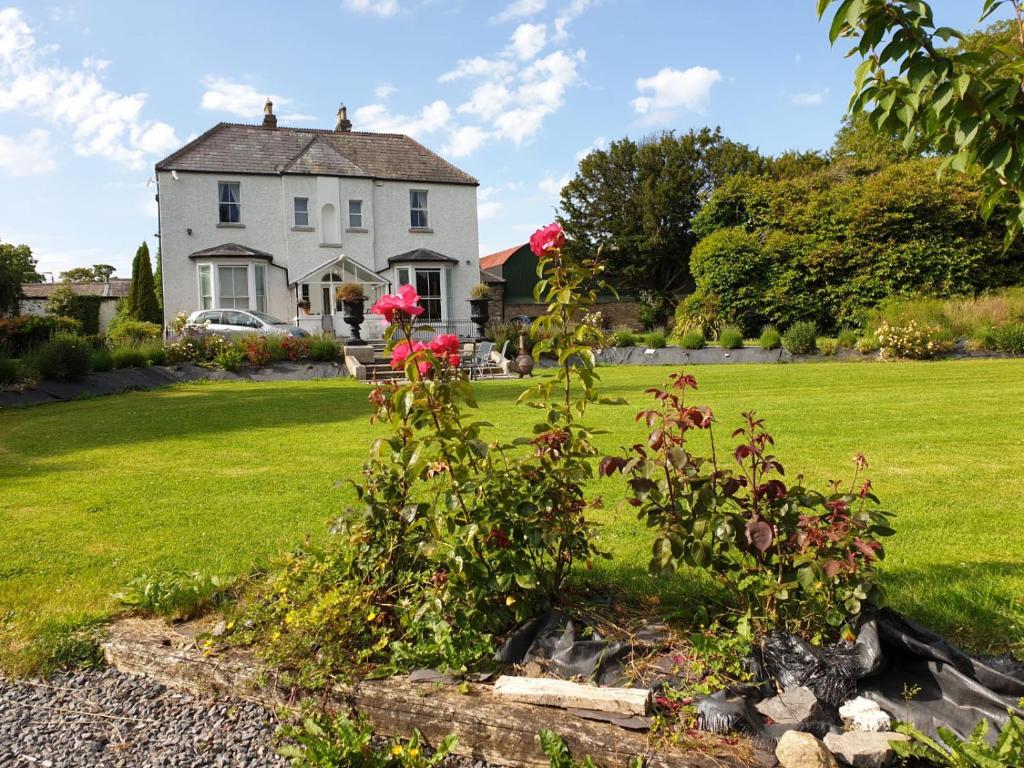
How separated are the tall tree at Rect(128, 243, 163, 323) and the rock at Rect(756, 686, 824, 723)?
35279 mm

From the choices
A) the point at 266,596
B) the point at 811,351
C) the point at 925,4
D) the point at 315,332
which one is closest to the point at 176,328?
the point at 315,332

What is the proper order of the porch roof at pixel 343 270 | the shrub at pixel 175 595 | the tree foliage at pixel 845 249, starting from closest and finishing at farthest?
the shrub at pixel 175 595 → the tree foliage at pixel 845 249 → the porch roof at pixel 343 270

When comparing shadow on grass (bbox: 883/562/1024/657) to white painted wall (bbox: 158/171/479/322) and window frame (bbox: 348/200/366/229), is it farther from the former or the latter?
window frame (bbox: 348/200/366/229)

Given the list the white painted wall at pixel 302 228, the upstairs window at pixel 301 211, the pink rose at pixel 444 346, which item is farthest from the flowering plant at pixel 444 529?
the upstairs window at pixel 301 211

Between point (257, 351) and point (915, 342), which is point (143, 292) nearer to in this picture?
point (257, 351)

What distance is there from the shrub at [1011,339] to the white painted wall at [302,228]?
18.8 m

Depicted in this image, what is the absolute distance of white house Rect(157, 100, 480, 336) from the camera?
2667cm

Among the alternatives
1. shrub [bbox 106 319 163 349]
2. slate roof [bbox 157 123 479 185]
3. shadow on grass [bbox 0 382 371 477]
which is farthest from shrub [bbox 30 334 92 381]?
slate roof [bbox 157 123 479 185]

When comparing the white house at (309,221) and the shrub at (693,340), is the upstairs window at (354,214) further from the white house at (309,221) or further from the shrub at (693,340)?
the shrub at (693,340)

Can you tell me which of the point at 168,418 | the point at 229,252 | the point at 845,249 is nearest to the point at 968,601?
the point at 168,418

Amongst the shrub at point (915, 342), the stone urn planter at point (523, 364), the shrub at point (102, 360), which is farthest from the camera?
the stone urn planter at point (523, 364)

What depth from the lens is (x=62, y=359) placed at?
14039mm

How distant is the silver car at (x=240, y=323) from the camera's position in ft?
72.6

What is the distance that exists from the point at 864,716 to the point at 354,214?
28778 millimetres
